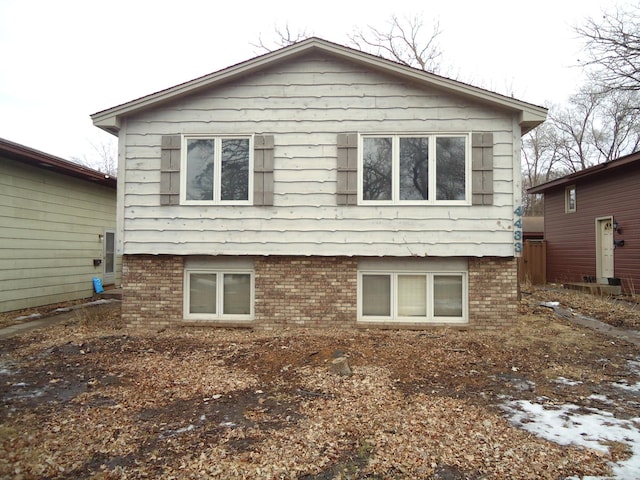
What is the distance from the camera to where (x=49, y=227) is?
10016 mm

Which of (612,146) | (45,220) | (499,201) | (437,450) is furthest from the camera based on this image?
(612,146)

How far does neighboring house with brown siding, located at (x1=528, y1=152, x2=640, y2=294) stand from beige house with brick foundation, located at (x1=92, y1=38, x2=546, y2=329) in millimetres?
7100

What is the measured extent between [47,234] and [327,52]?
7790 millimetres

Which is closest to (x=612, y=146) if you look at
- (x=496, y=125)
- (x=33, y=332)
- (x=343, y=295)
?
(x=496, y=125)

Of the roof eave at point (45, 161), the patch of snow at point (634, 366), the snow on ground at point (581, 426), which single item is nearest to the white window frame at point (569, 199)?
the patch of snow at point (634, 366)

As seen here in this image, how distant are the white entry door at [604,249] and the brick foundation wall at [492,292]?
8.18 meters

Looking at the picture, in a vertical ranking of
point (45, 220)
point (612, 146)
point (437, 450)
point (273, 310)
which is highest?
point (612, 146)

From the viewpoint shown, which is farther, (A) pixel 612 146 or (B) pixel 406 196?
(A) pixel 612 146

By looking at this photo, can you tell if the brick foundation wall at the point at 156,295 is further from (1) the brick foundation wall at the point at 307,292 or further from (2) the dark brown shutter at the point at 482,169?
(2) the dark brown shutter at the point at 482,169

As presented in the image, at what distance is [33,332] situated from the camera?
7.18 meters

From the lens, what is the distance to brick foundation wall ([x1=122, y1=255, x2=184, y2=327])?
7.36m

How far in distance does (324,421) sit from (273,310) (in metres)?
3.59

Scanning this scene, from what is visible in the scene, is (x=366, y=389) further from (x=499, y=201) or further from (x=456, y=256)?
(x=499, y=201)

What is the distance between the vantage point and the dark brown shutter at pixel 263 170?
7.17 metres
